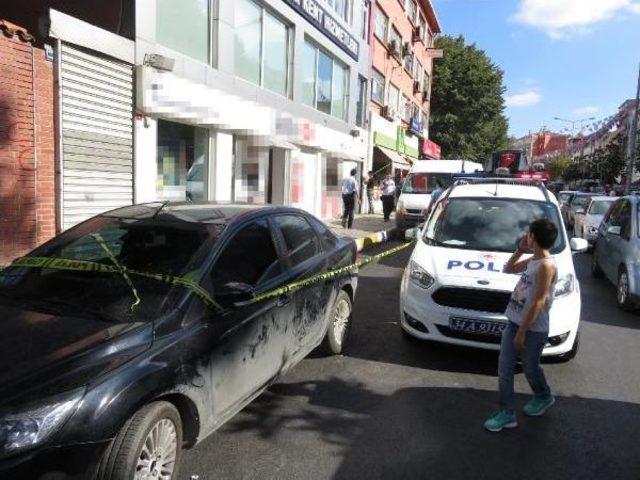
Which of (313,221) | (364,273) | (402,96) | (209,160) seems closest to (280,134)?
(209,160)

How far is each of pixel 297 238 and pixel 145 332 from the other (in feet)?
6.69

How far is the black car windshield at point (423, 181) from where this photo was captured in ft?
55.2

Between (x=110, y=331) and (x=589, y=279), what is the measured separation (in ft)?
31.4

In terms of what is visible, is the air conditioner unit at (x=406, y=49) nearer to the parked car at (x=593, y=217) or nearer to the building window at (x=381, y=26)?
the building window at (x=381, y=26)

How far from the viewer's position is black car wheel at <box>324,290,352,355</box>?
17.4 ft

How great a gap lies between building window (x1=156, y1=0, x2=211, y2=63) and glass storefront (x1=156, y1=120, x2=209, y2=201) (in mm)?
1496

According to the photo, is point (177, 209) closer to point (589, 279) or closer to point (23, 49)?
point (23, 49)

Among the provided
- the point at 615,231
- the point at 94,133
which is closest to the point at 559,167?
the point at 615,231

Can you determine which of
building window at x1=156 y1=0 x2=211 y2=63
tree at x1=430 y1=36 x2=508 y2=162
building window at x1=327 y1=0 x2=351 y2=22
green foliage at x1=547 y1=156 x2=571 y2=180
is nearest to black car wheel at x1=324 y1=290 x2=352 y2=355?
building window at x1=156 y1=0 x2=211 y2=63

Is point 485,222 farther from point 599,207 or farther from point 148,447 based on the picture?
point 599,207

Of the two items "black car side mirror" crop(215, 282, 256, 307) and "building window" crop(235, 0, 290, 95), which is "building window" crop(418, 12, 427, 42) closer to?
"building window" crop(235, 0, 290, 95)

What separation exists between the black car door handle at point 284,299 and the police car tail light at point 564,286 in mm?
2514

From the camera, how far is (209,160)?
12039 mm

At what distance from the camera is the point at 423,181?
1709cm
